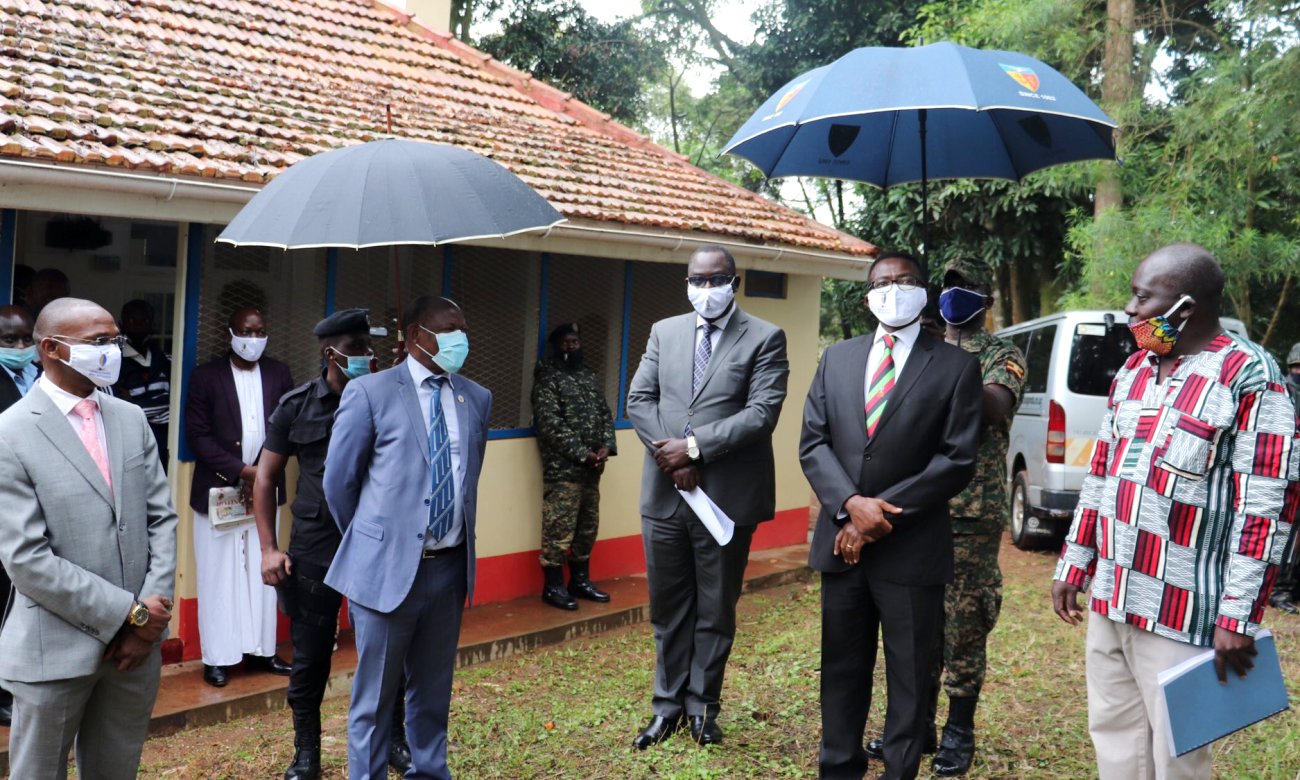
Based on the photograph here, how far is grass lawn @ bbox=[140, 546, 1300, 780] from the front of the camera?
4.80 metres

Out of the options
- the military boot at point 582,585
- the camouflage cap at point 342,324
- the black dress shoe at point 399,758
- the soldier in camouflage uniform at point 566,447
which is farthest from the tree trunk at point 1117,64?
the black dress shoe at point 399,758

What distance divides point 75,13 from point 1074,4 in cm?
863

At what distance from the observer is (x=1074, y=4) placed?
1080 cm

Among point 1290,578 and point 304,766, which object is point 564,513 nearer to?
point 304,766

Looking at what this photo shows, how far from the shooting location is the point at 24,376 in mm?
4930

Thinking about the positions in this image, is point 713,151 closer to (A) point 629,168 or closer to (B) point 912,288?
(A) point 629,168

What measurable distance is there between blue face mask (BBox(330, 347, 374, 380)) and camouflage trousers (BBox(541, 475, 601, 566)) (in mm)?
3052

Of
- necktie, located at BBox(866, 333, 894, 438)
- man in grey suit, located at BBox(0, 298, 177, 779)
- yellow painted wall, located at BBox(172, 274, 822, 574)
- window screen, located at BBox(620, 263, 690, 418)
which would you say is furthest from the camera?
window screen, located at BBox(620, 263, 690, 418)

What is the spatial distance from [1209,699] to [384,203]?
2993mm

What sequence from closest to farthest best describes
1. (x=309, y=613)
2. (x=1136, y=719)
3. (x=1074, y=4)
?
(x=1136, y=719), (x=309, y=613), (x=1074, y=4)

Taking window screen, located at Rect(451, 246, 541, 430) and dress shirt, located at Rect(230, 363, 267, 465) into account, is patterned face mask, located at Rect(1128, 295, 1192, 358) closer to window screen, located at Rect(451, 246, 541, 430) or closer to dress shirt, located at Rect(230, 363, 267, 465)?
dress shirt, located at Rect(230, 363, 267, 465)

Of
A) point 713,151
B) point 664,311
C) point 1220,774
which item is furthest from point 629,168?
point 713,151

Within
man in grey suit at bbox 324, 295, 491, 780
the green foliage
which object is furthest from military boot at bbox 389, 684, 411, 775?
the green foliage

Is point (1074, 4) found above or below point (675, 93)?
below
